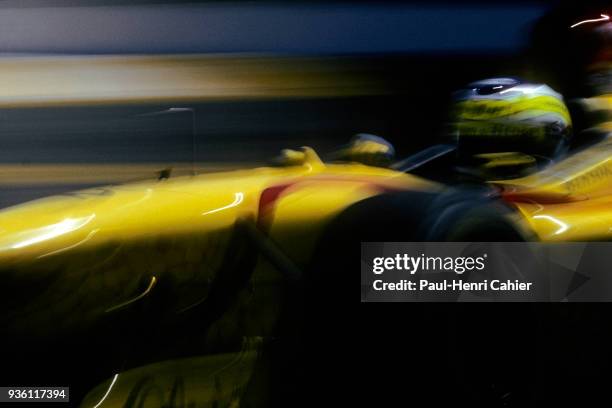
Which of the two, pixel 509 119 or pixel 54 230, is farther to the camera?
pixel 509 119

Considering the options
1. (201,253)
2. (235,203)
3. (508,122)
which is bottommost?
(201,253)

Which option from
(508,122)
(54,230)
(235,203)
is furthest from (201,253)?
(508,122)

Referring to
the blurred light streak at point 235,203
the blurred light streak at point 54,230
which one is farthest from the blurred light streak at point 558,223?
the blurred light streak at point 54,230

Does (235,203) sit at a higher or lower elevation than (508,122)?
lower

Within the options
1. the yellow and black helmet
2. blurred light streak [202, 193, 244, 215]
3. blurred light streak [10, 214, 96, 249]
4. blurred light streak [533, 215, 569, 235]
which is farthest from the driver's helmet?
blurred light streak [10, 214, 96, 249]

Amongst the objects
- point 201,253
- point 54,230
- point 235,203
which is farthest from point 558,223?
point 54,230

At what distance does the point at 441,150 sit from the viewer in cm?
280

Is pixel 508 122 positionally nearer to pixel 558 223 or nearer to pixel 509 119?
pixel 509 119

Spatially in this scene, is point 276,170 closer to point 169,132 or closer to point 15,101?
point 169,132

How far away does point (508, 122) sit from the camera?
9.34 feet

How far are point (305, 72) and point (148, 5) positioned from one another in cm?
61

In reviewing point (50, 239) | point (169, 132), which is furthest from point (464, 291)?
point (50, 239)

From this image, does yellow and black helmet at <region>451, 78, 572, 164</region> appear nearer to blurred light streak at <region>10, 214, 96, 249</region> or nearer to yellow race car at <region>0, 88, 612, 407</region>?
yellow race car at <region>0, 88, 612, 407</region>

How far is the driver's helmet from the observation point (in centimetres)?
282
